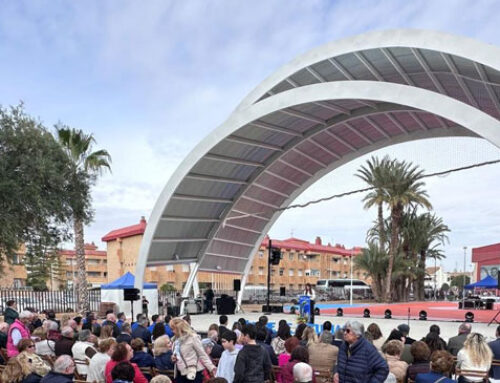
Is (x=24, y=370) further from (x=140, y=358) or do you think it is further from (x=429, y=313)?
(x=429, y=313)

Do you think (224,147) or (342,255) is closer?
(224,147)

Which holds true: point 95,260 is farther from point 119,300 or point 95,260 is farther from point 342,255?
point 119,300

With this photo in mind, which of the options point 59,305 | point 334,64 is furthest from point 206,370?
point 59,305

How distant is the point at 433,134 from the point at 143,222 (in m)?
43.7

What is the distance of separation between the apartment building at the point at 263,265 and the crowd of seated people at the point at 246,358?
43439 millimetres

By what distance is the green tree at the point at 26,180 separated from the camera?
62.8 ft

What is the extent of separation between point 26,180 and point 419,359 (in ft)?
53.8

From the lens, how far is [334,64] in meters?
19.7

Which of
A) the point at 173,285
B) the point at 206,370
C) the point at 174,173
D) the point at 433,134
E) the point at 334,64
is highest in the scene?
the point at 334,64

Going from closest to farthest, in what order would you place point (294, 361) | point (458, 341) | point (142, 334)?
point (294, 361)
point (458, 341)
point (142, 334)

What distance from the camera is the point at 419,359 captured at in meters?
6.50

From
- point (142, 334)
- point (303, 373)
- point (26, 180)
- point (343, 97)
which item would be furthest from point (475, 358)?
point (26, 180)

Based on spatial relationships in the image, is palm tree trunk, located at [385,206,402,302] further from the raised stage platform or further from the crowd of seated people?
the crowd of seated people

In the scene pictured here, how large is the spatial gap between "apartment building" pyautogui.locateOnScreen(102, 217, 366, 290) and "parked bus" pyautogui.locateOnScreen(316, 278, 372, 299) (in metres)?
2.50
